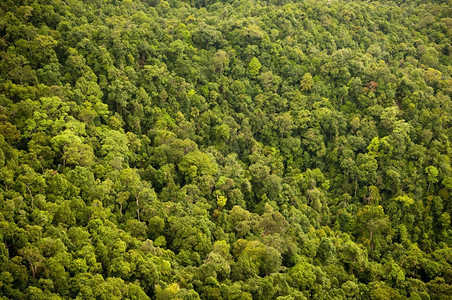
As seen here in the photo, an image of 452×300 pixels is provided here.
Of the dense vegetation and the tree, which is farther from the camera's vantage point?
the tree

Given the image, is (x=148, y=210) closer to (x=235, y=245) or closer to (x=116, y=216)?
(x=116, y=216)

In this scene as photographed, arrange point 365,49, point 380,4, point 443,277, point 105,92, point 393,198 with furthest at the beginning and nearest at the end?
point 380,4 → point 365,49 → point 393,198 → point 105,92 → point 443,277

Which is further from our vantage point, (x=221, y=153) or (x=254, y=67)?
(x=254, y=67)

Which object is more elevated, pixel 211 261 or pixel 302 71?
pixel 302 71

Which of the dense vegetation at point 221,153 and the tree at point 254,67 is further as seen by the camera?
the tree at point 254,67

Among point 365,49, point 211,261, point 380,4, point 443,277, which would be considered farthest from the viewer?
point 380,4

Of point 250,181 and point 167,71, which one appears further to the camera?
point 167,71

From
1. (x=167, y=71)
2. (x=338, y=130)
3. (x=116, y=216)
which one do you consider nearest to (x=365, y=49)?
(x=338, y=130)

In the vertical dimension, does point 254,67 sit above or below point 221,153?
above
